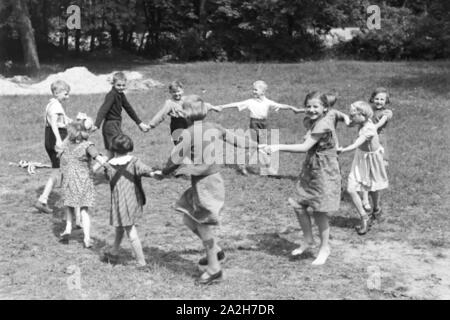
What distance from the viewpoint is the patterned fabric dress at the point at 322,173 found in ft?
19.4

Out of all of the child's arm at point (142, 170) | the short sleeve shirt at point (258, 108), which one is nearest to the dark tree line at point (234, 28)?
the short sleeve shirt at point (258, 108)

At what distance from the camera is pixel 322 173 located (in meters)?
5.96

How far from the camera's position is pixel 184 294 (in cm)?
524

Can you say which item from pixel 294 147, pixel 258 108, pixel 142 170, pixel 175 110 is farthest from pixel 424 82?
pixel 142 170

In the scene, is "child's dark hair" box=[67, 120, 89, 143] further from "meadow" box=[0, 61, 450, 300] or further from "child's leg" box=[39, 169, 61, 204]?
"child's leg" box=[39, 169, 61, 204]

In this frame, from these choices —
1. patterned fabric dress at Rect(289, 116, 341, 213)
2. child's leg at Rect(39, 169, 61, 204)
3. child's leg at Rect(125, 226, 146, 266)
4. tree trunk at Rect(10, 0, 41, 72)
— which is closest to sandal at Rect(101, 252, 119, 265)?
child's leg at Rect(125, 226, 146, 266)

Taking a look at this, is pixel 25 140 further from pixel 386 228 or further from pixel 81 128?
pixel 386 228

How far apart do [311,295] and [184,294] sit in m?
1.11

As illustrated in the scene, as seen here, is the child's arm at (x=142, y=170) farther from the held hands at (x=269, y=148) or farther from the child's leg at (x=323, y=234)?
the child's leg at (x=323, y=234)

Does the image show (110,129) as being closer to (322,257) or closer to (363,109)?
(363,109)

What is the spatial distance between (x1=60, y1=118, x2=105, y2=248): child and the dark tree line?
2290cm

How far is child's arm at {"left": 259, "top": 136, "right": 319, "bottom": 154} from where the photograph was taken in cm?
552

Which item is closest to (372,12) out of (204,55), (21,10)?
(204,55)

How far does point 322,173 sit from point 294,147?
439 millimetres
